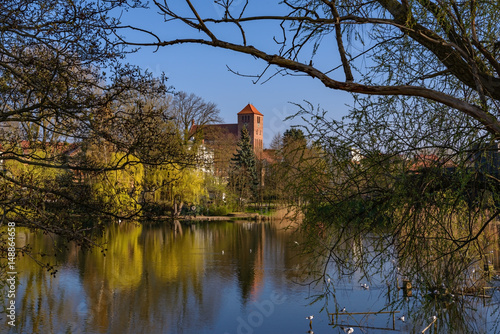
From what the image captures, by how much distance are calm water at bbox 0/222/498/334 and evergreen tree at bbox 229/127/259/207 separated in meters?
15.1

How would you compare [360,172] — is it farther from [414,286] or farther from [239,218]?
[239,218]

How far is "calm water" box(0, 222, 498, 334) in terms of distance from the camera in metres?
9.12

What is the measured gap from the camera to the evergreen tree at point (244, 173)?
3338 centimetres

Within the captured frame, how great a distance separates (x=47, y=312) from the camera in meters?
9.95

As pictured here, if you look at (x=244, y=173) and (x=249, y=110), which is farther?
(x=249, y=110)

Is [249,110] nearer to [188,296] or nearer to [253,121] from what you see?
[253,121]

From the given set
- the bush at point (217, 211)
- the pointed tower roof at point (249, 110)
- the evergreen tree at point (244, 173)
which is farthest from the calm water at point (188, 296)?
the pointed tower roof at point (249, 110)

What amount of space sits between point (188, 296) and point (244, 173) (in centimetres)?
2330

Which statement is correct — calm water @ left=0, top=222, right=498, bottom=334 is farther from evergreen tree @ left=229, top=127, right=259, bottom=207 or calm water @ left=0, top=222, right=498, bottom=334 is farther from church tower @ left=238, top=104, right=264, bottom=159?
church tower @ left=238, top=104, right=264, bottom=159

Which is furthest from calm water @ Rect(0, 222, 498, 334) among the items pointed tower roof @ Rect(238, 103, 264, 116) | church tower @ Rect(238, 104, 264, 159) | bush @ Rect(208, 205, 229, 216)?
pointed tower roof @ Rect(238, 103, 264, 116)

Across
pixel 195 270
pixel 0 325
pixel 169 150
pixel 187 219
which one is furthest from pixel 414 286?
pixel 187 219

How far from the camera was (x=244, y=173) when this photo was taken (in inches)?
1371

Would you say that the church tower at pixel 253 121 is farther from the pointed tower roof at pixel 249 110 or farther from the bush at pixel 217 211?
the bush at pixel 217 211

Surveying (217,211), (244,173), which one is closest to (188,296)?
(217,211)
